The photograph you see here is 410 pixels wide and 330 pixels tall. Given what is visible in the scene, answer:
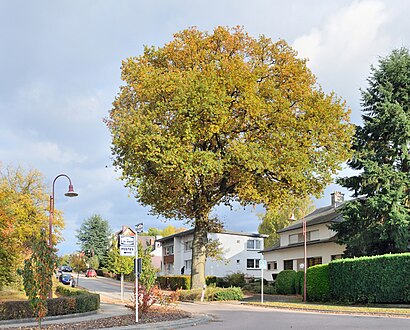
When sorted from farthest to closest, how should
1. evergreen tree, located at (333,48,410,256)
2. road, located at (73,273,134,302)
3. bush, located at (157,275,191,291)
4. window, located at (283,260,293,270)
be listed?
window, located at (283,260,293,270) < bush, located at (157,275,191,291) < road, located at (73,273,134,302) < evergreen tree, located at (333,48,410,256)

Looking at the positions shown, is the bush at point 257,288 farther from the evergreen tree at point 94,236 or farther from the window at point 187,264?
the evergreen tree at point 94,236

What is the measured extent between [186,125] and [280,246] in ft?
88.6

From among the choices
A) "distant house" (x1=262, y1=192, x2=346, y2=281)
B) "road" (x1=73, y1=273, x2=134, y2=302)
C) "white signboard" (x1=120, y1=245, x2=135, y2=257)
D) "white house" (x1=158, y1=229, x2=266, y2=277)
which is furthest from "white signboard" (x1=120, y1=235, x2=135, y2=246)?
"white house" (x1=158, y1=229, x2=266, y2=277)

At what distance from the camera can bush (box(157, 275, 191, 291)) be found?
47.9 m

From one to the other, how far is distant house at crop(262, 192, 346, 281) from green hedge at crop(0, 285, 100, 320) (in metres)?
21.9

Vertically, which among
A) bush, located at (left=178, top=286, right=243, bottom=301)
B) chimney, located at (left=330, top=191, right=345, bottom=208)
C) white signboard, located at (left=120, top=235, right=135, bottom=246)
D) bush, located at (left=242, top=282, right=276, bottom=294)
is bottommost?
bush, located at (left=242, top=282, right=276, bottom=294)

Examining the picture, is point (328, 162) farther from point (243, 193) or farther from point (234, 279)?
point (234, 279)

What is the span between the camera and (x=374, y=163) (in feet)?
103

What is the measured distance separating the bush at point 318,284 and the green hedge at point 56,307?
15.5 meters

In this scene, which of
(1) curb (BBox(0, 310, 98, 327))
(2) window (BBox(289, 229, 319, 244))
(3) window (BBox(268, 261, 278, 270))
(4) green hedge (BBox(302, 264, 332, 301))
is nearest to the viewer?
(1) curb (BBox(0, 310, 98, 327))

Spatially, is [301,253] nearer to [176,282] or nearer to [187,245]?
[176,282]

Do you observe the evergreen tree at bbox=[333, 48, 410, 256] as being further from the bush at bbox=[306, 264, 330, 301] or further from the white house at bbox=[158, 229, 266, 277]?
the white house at bbox=[158, 229, 266, 277]

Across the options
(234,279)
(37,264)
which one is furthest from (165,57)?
(234,279)

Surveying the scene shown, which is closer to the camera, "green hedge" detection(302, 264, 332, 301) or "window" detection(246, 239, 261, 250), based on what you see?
"green hedge" detection(302, 264, 332, 301)
